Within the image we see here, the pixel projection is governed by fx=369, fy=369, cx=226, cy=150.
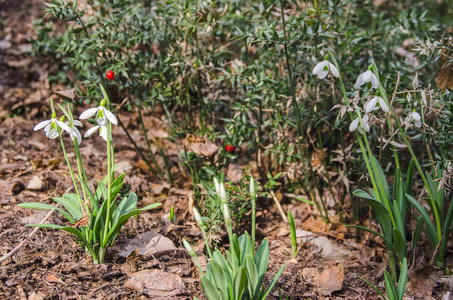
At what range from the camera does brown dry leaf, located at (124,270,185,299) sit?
5.62 feet

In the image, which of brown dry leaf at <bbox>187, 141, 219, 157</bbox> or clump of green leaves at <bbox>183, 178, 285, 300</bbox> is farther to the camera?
brown dry leaf at <bbox>187, 141, 219, 157</bbox>

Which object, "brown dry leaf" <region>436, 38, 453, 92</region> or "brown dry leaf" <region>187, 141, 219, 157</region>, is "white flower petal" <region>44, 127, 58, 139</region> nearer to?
"brown dry leaf" <region>187, 141, 219, 157</region>

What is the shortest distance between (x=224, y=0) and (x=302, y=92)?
2.58 feet

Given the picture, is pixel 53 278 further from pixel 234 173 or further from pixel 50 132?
pixel 234 173

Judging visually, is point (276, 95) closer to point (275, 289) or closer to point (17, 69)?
point (275, 289)

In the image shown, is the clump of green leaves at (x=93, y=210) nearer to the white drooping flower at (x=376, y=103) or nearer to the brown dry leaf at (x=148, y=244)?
the brown dry leaf at (x=148, y=244)

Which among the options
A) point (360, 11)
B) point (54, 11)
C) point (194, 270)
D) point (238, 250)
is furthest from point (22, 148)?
point (360, 11)

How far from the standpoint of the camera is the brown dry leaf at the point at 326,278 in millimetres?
1906

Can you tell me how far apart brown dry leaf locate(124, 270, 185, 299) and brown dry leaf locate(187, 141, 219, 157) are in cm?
77

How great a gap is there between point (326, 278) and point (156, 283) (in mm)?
906

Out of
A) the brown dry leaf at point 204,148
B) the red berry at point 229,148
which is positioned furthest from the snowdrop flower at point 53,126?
the red berry at point 229,148

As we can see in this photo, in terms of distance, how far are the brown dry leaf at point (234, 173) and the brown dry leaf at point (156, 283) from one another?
1.01 metres

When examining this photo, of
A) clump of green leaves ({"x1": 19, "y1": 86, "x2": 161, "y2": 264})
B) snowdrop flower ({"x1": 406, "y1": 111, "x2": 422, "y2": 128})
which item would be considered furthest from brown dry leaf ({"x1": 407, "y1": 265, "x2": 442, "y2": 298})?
clump of green leaves ({"x1": 19, "y1": 86, "x2": 161, "y2": 264})

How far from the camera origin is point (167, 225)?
2285 mm
